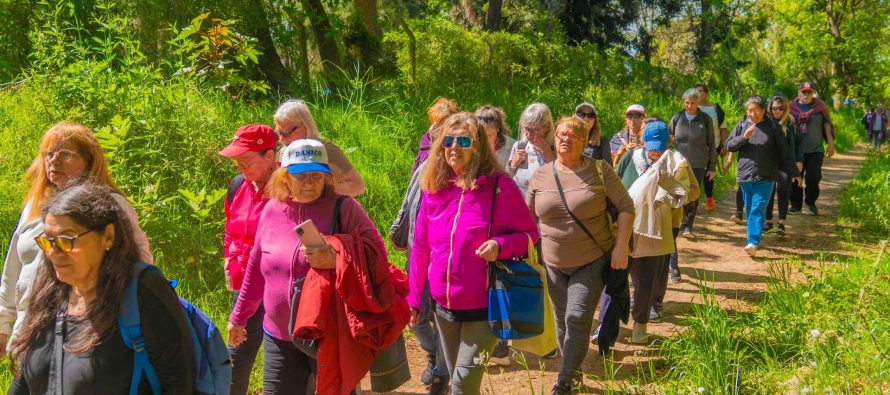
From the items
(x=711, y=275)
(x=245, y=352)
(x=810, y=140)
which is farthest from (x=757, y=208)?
(x=245, y=352)

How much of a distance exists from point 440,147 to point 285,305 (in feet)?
3.99

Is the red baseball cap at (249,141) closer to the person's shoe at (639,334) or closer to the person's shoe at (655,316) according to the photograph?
the person's shoe at (639,334)

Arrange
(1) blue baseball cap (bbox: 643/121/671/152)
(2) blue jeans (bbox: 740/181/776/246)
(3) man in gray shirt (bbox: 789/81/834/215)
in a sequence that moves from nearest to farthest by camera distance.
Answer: (1) blue baseball cap (bbox: 643/121/671/152)
(2) blue jeans (bbox: 740/181/776/246)
(3) man in gray shirt (bbox: 789/81/834/215)

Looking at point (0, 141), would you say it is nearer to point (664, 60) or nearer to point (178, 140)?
point (178, 140)

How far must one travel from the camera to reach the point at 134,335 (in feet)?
8.40

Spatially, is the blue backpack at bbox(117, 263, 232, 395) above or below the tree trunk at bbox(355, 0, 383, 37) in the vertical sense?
below

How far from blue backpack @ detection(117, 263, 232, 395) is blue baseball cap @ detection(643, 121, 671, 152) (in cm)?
447

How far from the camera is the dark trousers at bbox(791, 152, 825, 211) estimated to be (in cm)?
1202

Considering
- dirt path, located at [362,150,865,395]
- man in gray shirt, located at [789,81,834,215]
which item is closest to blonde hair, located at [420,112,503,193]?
dirt path, located at [362,150,865,395]

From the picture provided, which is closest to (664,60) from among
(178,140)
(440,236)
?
(178,140)

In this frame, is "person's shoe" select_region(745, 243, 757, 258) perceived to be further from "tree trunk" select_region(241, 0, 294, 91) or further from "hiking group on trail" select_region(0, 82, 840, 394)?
"tree trunk" select_region(241, 0, 294, 91)

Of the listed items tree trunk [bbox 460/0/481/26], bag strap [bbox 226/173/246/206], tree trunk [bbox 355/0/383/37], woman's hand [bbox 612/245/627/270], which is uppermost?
tree trunk [bbox 460/0/481/26]

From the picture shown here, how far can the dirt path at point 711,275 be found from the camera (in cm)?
565

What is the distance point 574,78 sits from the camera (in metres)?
15.6
